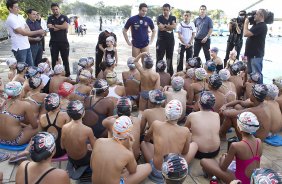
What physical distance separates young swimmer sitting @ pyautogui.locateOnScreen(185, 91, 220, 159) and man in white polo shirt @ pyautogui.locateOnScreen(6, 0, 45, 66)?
15.7ft

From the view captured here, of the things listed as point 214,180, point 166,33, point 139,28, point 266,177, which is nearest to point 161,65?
point 139,28

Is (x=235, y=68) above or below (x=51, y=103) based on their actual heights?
above

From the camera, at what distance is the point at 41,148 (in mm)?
2838

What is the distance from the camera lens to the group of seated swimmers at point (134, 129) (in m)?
3.16

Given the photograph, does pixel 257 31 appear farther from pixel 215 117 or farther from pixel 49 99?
pixel 49 99

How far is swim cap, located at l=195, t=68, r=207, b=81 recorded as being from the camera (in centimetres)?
617

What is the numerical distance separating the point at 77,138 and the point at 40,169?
112 cm

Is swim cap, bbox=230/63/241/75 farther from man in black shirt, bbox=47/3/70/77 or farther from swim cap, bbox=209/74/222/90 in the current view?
man in black shirt, bbox=47/3/70/77

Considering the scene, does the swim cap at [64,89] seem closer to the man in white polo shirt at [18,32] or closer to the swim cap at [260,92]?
the man in white polo shirt at [18,32]

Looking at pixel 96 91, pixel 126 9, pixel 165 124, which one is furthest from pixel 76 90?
pixel 126 9

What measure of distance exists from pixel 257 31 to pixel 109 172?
231 inches

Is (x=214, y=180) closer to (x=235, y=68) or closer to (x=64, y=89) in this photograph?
(x=64, y=89)

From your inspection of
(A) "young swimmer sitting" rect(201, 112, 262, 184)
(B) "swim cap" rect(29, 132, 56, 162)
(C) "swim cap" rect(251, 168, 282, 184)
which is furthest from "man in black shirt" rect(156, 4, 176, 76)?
(C) "swim cap" rect(251, 168, 282, 184)

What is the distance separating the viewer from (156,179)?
408 cm
